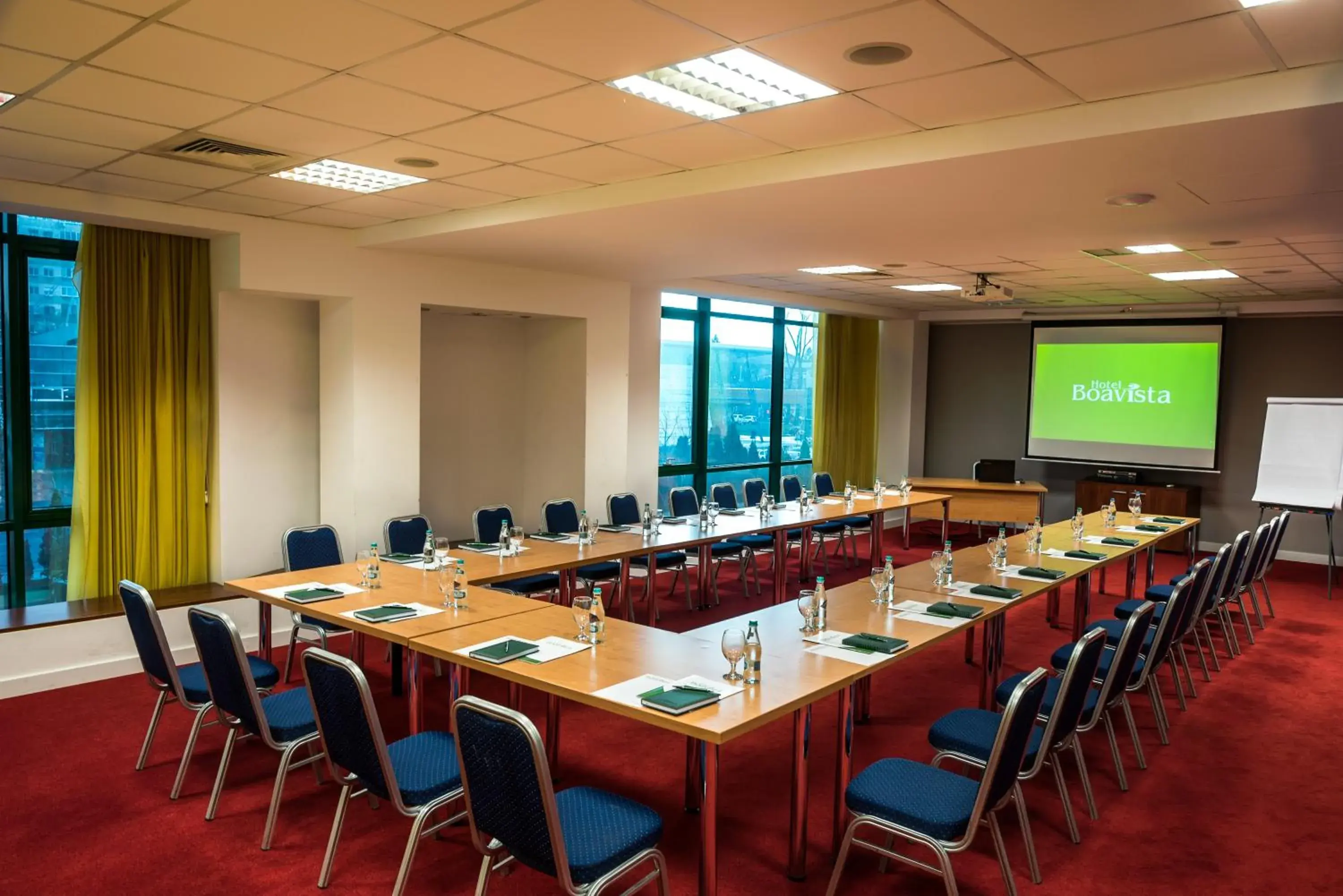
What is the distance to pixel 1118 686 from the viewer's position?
4.14m

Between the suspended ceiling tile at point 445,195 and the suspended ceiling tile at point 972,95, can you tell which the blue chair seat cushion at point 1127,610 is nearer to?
the suspended ceiling tile at point 972,95

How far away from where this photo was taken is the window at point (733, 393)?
10836mm

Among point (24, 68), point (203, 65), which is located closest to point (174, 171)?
point (24, 68)

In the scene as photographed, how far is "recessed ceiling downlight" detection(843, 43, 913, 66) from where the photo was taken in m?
3.16

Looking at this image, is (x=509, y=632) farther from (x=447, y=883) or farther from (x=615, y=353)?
(x=615, y=353)

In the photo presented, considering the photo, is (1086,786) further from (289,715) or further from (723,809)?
(289,715)

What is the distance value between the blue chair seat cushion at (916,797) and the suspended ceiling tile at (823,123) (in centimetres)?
258

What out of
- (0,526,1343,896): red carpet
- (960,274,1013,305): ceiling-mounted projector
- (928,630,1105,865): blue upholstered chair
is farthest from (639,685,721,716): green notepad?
(960,274,1013,305): ceiling-mounted projector

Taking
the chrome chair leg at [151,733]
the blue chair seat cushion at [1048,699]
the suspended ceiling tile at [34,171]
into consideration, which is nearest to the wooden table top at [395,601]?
the chrome chair leg at [151,733]

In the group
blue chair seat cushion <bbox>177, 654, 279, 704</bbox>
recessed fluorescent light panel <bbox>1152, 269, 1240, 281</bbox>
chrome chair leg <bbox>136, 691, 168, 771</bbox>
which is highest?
recessed fluorescent light panel <bbox>1152, 269, 1240, 281</bbox>

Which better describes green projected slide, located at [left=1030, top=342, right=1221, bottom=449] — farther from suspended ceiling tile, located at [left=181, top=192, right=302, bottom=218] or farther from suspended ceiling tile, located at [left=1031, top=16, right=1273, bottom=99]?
suspended ceiling tile, located at [left=181, top=192, right=302, bottom=218]

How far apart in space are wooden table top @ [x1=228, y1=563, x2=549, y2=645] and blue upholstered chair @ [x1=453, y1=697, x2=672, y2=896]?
1.27m

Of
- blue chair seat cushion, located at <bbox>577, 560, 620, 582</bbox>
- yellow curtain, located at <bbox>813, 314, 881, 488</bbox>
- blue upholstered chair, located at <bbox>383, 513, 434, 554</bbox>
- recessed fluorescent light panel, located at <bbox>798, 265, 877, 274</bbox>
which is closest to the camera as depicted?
blue upholstered chair, located at <bbox>383, 513, 434, 554</bbox>

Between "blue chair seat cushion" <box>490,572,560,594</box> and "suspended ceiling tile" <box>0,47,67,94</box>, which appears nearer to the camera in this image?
"suspended ceiling tile" <box>0,47,67,94</box>
